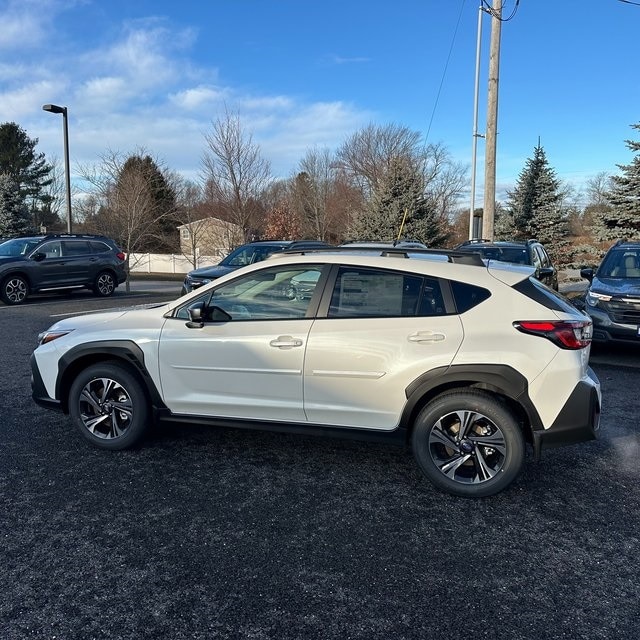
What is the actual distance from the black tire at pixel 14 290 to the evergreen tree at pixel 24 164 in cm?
3528

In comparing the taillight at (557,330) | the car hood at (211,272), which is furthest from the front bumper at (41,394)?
the car hood at (211,272)

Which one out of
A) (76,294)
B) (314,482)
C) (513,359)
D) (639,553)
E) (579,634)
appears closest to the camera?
(579,634)

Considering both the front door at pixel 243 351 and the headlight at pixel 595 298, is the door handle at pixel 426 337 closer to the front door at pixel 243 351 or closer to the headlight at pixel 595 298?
the front door at pixel 243 351

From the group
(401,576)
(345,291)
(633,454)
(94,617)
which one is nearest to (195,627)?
(94,617)

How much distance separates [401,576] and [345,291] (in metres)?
1.93

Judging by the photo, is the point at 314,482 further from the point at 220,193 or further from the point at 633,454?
the point at 220,193

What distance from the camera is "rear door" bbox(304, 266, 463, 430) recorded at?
3.61 metres

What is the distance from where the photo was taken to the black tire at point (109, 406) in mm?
4262

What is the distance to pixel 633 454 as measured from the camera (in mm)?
4449

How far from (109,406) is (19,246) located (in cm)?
1226

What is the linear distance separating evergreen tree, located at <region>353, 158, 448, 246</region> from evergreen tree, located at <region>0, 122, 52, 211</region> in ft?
107

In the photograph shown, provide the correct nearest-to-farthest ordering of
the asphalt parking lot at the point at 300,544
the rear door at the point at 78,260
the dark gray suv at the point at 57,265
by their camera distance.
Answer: the asphalt parking lot at the point at 300,544
the dark gray suv at the point at 57,265
the rear door at the point at 78,260

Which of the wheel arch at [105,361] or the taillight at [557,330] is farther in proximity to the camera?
the wheel arch at [105,361]

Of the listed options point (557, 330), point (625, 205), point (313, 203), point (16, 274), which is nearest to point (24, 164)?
point (313, 203)
